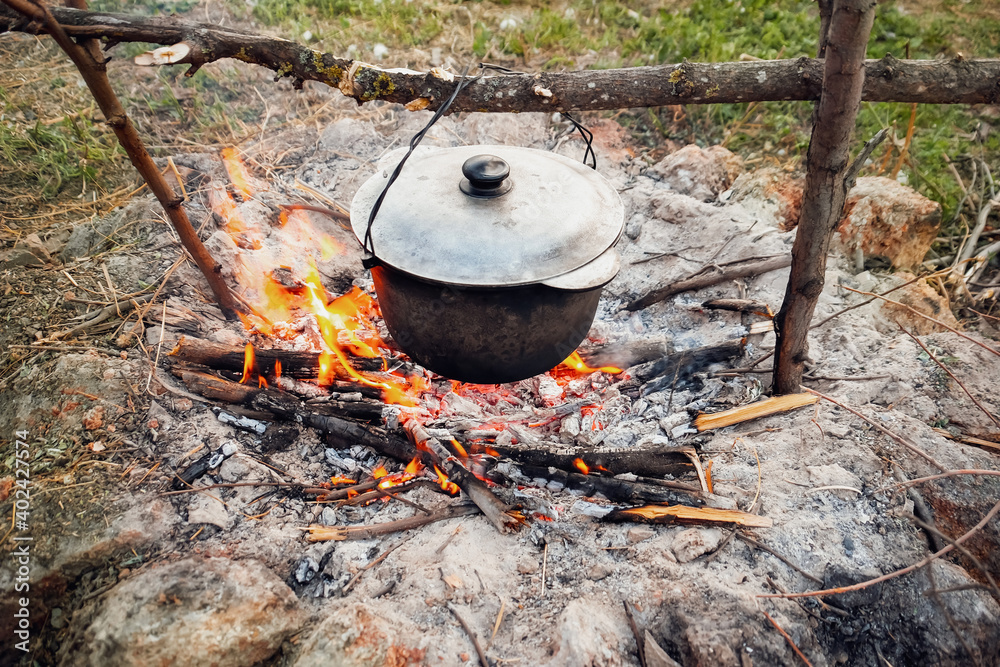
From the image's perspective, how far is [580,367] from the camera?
3.11 meters

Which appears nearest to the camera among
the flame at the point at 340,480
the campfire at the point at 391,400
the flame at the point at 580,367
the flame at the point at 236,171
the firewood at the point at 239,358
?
the campfire at the point at 391,400

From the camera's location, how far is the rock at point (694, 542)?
6.56ft

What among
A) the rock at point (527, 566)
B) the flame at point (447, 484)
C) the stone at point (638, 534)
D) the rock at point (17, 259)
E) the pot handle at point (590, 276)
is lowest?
the flame at point (447, 484)

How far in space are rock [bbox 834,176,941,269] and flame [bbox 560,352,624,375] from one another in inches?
76.4

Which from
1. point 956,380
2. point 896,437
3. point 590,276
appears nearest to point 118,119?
point 590,276

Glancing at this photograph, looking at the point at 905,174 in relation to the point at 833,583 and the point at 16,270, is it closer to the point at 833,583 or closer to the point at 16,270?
the point at 833,583

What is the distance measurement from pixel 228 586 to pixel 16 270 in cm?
260

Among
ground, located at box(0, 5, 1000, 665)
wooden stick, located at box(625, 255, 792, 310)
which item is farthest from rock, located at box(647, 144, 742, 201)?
ground, located at box(0, 5, 1000, 665)

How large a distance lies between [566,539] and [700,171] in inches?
127

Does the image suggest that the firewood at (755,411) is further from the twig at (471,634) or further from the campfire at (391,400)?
the twig at (471,634)

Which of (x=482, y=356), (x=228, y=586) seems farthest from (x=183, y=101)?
(x=228, y=586)

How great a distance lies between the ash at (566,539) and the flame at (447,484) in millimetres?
58

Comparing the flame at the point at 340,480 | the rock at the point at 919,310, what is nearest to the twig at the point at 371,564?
the flame at the point at 340,480

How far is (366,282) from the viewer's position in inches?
141
